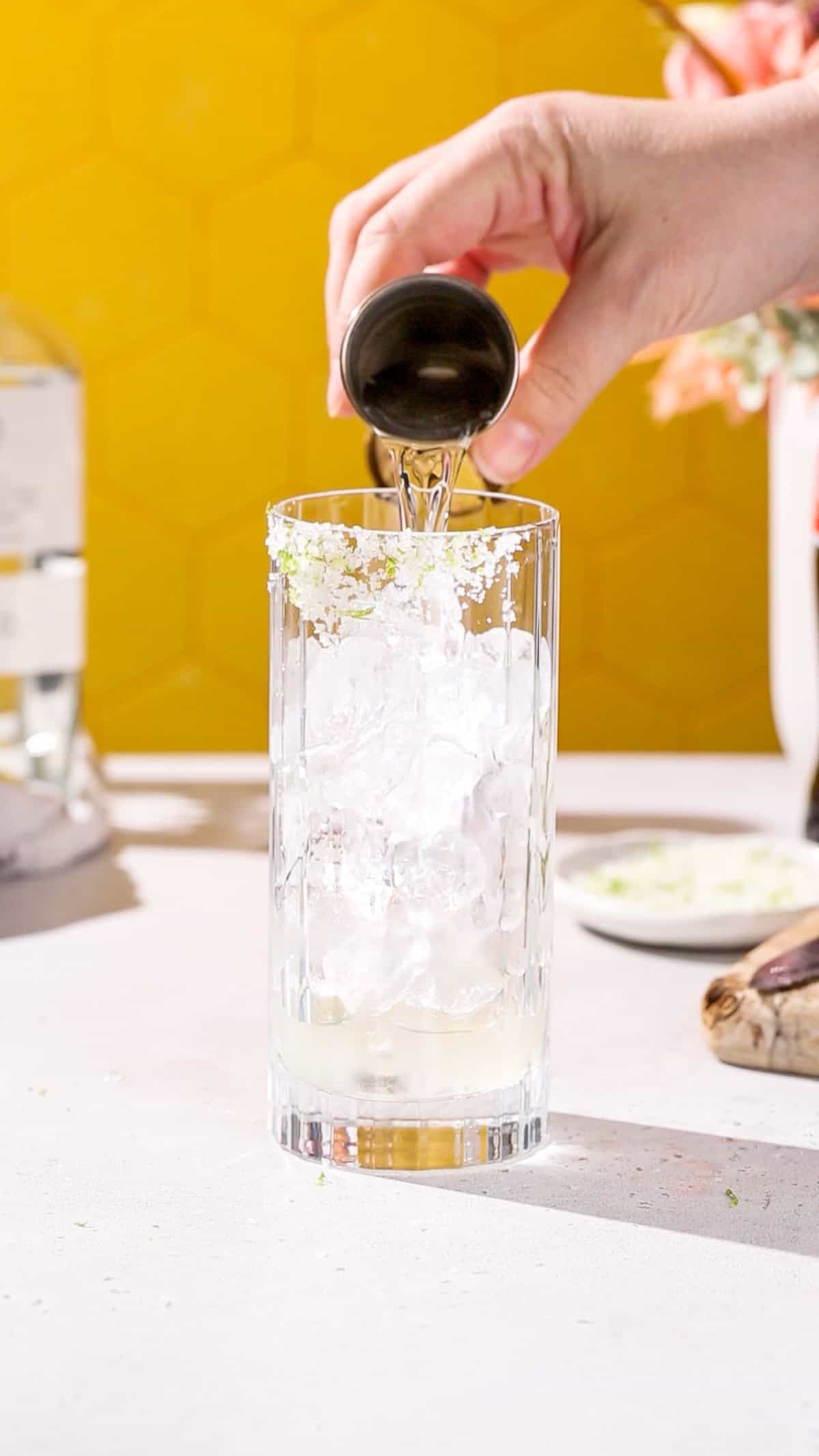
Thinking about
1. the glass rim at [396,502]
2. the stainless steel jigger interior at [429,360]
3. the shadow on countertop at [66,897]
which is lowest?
the shadow on countertop at [66,897]

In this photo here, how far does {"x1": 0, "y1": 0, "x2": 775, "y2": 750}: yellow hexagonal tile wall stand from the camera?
6.94ft

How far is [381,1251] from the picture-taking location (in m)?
0.67

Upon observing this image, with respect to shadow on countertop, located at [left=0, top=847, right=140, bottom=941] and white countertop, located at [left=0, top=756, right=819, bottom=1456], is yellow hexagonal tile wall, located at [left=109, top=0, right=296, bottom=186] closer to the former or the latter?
shadow on countertop, located at [left=0, top=847, right=140, bottom=941]

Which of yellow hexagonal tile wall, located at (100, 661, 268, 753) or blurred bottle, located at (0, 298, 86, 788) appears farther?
yellow hexagonal tile wall, located at (100, 661, 268, 753)

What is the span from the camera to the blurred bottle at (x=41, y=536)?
1286 millimetres

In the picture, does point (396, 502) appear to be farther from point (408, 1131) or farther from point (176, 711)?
point (176, 711)

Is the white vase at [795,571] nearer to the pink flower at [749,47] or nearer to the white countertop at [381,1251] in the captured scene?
the pink flower at [749,47]

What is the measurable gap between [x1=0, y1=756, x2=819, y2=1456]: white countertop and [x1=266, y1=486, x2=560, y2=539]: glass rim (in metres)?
0.26

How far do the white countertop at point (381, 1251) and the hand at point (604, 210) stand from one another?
1.08 feet

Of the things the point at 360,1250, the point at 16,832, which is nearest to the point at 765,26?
the point at 16,832

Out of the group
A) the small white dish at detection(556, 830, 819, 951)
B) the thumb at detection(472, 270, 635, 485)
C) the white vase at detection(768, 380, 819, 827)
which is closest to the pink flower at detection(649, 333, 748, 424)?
the white vase at detection(768, 380, 819, 827)


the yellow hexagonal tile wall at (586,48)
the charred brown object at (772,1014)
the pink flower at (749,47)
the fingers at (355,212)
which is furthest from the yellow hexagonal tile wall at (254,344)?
the charred brown object at (772,1014)

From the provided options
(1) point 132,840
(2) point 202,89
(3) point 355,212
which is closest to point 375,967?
(3) point 355,212

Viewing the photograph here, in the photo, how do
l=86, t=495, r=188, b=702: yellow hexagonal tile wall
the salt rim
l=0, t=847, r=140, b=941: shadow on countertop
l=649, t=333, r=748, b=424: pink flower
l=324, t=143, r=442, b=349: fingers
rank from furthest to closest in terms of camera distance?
1. l=86, t=495, r=188, b=702: yellow hexagonal tile wall
2. l=649, t=333, r=748, b=424: pink flower
3. l=0, t=847, r=140, b=941: shadow on countertop
4. l=324, t=143, r=442, b=349: fingers
5. the salt rim
